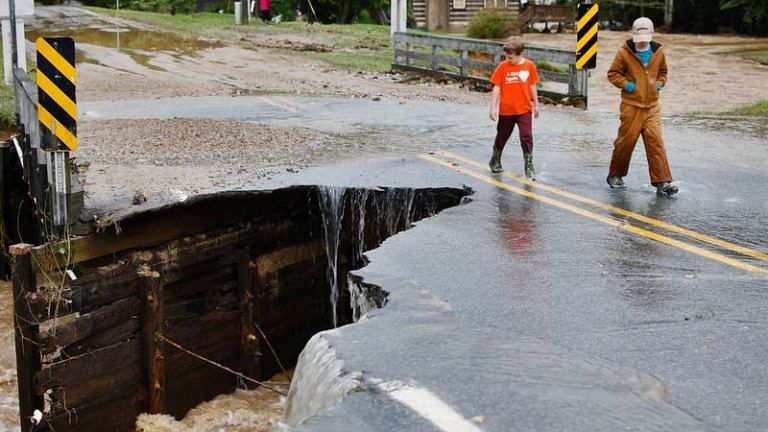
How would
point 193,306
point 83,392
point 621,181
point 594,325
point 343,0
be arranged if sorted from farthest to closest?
point 343,0 < point 621,181 < point 193,306 < point 83,392 < point 594,325

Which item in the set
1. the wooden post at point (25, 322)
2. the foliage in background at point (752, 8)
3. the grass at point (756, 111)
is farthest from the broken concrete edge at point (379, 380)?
the foliage in background at point (752, 8)

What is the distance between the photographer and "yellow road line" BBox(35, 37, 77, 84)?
8930mm

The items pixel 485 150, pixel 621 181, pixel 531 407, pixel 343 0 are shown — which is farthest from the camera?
pixel 343 0

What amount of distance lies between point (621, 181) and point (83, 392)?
5.85 m

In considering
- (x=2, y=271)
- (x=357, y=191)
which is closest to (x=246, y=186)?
(x=357, y=191)

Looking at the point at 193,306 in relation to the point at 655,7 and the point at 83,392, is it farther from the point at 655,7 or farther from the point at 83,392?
the point at 655,7

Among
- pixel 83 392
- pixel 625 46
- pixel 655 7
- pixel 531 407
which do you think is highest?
pixel 655 7

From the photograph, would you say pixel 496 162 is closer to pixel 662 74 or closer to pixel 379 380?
pixel 662 74

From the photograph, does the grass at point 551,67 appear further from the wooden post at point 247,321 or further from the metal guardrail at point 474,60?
the wooden post at point 247,321

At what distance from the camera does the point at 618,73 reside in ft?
35.5

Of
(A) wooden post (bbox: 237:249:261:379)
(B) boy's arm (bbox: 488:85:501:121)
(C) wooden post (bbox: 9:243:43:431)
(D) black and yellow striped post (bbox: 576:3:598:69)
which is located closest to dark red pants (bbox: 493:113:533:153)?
(B) boy's arm (bbox: 488:85:501:121)

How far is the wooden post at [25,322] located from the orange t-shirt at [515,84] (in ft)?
17.8

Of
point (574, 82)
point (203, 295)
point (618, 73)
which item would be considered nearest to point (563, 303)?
point (618, 73)

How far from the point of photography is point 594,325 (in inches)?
257
